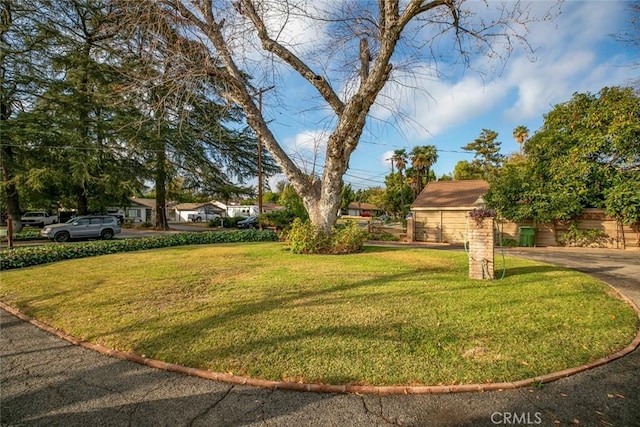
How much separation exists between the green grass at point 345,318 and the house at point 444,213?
1207 centimetres

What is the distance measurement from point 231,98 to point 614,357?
10192mm

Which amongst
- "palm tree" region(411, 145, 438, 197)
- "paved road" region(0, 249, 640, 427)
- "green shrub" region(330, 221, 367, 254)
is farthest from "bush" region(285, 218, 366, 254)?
"palm tree" region(411, 145, 438, 197)

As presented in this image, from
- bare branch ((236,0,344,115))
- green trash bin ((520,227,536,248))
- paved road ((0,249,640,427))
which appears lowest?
paved road ((0,249,640,427))

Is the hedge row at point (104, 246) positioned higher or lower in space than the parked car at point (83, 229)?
lower

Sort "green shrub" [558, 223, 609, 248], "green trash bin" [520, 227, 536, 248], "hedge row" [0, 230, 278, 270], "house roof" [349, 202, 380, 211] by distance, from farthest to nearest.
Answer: "house roof" [349, 202, 380, 211], "green trash bin" [520, 227, 536, 248], "green shrub" [558, 223, 609, 248], "hedge row" [0, 230, 278, 270]

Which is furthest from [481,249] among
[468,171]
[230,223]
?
[468,171]

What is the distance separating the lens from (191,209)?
184 feet

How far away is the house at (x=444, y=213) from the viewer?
19.1 m

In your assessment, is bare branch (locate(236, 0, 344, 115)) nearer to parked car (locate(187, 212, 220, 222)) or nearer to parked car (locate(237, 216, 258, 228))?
parked car (locate(237, 216, 258, 228))

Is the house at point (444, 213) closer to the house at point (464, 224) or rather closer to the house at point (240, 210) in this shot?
the house at point (464, 224)

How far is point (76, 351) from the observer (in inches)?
138

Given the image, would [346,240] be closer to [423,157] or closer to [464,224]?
[464,224]

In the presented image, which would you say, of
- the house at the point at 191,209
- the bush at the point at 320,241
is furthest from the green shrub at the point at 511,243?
the house at the point at 191,209

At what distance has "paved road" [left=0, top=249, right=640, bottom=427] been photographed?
7.61 ft
